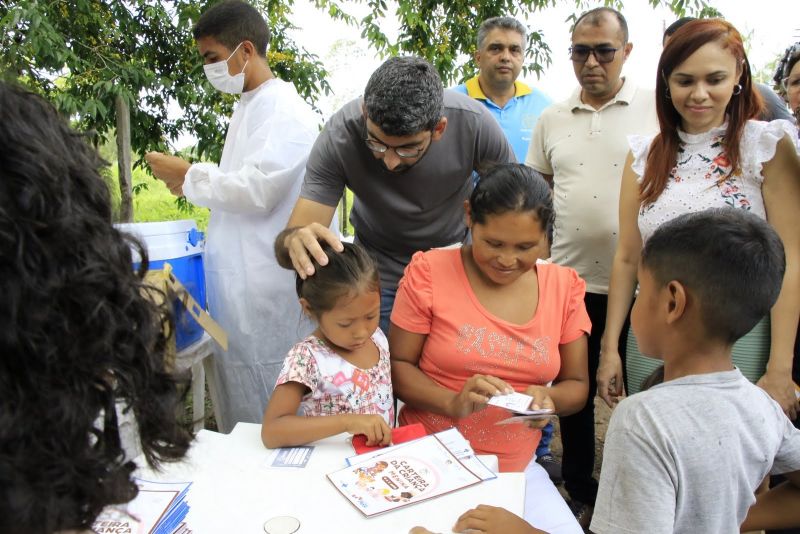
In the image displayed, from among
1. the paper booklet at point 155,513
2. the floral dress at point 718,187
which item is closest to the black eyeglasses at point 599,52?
the floral dress at point 718,187

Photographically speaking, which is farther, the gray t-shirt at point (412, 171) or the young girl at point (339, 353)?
the gray t-shirt at point (412, 171)

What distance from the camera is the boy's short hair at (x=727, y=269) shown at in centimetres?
122

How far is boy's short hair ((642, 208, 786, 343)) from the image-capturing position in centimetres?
122

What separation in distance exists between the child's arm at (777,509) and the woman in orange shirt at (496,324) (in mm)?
543

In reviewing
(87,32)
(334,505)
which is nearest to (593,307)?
(334,505)

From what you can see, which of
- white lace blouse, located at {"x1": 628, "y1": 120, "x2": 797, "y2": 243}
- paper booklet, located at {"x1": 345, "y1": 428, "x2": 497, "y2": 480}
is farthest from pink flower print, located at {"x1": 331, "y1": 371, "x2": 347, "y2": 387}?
white lace blouse, located at {"x1": 628, "y1": 120, "x2": 797, "y2": 243}

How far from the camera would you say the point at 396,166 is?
1.96 metres

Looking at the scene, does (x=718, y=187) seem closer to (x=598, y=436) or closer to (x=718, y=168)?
(x=718, y=168)

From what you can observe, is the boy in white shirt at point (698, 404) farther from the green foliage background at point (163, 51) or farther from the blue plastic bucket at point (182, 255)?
the green foliage background at point (163, 51)

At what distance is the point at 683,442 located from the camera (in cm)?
109

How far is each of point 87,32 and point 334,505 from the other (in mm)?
4448

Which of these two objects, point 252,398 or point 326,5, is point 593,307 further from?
point 326,5

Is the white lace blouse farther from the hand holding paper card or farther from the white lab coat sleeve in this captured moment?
the white lab coat sleeve

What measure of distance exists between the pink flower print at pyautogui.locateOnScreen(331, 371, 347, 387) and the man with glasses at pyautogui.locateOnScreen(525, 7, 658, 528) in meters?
1.22
